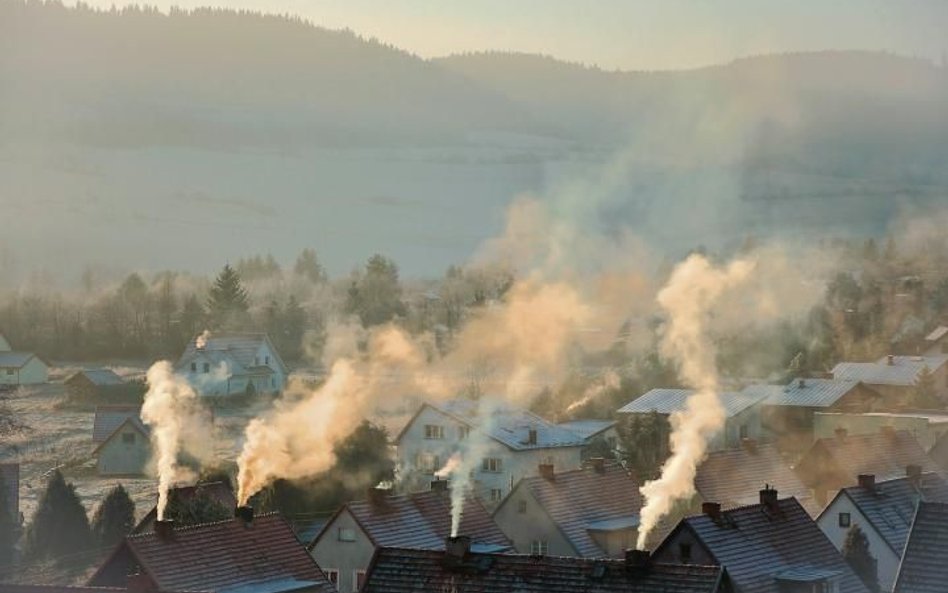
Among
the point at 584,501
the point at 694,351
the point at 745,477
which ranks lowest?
the point at 694,351

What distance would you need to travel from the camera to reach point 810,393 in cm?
6069

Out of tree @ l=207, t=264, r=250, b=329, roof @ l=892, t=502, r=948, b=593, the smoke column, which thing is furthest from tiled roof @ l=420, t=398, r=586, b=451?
tree @ l=207, t=264, r=250, b=329

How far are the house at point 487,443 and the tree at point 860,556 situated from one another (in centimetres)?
1333

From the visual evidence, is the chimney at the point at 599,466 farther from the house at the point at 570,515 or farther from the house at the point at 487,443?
the house at the point at 487,443

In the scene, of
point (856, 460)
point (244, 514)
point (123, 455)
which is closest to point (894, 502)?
point (856, 460)

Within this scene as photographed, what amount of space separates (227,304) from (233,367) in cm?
2023

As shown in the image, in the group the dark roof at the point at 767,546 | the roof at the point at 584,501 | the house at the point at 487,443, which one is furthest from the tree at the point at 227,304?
the dark roof at the point at 767,546

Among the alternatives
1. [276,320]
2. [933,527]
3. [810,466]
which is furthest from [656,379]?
[933,527]

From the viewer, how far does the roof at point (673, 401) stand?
2224 inches

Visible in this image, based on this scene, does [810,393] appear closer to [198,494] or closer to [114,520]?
[114,520]

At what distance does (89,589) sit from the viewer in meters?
23.9

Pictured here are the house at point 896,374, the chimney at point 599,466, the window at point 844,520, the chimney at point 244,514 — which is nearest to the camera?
the chimney at point 244,514

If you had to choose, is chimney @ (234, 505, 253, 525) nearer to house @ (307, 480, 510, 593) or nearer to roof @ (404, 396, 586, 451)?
house @ (307, 480, 510, 593)

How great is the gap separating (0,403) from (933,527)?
144ft
